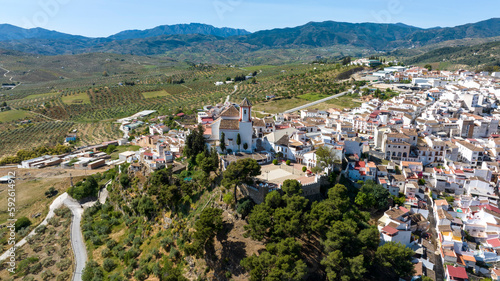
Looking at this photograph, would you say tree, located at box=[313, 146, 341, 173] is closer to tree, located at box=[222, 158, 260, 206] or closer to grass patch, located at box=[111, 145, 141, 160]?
tree, located at box=[222, 158, 260, 206]

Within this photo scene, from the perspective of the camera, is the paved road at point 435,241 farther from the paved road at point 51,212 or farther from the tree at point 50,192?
the tree at point 50,192

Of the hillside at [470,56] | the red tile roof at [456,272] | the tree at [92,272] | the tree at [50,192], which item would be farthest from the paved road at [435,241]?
the hillside at [470,56]

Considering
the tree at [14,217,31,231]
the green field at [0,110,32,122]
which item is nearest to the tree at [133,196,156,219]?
the tree at [14,217,31,231]

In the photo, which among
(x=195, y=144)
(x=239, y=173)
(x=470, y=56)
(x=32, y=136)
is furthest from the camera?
(x=470, y=56)

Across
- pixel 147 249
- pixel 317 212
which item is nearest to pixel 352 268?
pixel 317 212

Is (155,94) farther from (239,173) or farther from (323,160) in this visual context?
(239,173)

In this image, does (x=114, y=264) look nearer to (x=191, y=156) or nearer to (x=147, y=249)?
(x=147, y=249)

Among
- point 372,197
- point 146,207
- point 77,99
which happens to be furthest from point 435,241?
point 77,99
